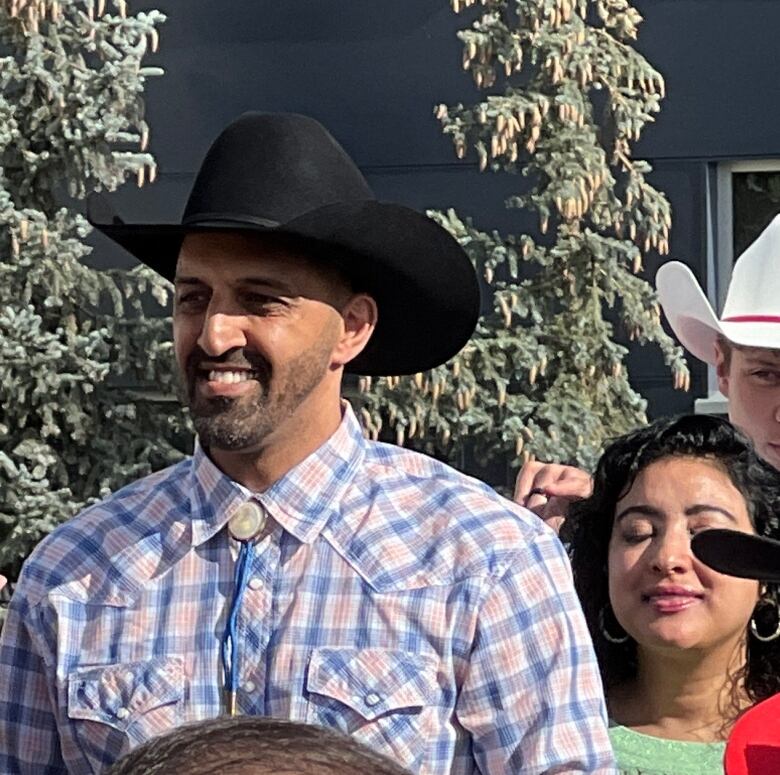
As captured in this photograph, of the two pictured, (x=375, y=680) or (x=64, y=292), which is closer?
(x=375, y=680)

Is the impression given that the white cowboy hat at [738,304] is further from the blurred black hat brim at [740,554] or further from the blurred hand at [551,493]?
the blurred black hat brim at [740,554]

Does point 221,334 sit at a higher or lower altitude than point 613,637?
higher

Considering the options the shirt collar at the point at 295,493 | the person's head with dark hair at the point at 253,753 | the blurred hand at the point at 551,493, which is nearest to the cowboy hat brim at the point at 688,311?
the blurred hand at the point at 551,493

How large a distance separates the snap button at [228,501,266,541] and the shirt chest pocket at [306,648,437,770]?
0.22 m

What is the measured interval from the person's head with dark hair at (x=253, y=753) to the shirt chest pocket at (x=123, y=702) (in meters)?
1.24

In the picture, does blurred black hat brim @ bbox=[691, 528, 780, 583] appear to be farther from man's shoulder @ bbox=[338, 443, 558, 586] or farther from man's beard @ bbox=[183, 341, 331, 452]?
man's beard @ bbox=[183, 341, 331, 452]

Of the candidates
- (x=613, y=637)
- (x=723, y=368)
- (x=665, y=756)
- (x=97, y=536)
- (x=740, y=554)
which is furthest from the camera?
(x=723, y=368)

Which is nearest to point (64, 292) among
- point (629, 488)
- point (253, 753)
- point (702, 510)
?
point (629, 488)

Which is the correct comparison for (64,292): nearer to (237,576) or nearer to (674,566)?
(674,566)

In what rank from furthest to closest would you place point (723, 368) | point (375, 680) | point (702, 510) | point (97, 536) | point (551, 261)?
1. point (551, 261)
2. point (723, 368)
3. point (702, 510)
4. point (97, 536)
5. point (375, 680)

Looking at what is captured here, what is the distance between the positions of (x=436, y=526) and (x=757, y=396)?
1.17 metres

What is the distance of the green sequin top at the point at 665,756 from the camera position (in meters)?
2.98

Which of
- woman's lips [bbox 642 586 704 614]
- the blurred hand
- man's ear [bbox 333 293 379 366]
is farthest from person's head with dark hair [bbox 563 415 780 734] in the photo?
man's ear [bbox 333 293 379 366]

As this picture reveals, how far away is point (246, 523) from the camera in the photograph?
254 cm
